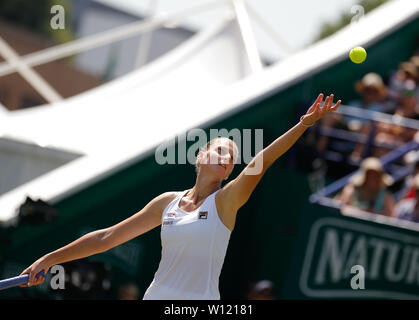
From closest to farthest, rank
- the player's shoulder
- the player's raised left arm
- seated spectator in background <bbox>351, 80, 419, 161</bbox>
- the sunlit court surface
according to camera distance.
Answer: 1. the player's raised left arm
2. the player's shoulder
3. the sunlit court surface
4. seated spectator in background <bbox>351, 80, 419, 161</bbox>

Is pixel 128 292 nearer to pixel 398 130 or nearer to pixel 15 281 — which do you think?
pixel 398 130

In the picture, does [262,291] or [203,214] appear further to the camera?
[262,291]

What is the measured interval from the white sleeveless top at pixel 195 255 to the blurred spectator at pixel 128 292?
355 cm

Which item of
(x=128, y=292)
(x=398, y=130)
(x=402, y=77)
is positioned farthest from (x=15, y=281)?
(x=402, y=77)

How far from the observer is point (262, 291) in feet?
26.1

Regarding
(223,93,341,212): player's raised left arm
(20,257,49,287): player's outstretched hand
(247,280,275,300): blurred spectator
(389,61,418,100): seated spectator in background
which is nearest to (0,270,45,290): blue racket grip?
(20,257,49,287): player's outstretched hand

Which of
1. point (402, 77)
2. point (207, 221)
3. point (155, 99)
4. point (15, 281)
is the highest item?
point (155, 99)

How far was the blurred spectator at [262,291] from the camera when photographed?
7.90 metres

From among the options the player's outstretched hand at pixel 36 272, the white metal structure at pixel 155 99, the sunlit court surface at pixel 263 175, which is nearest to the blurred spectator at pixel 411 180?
the sunlit court surface at pixel 263 175

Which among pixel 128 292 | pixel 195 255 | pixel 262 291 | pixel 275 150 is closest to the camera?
pixel 275 150

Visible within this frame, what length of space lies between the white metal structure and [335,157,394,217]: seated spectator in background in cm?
106

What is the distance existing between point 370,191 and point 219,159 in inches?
178

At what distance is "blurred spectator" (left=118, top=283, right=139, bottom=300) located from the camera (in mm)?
7715

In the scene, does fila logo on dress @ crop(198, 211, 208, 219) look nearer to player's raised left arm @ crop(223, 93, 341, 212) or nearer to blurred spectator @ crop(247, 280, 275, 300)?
player's raised left arm @ crop(223, 93, 341, 212)
